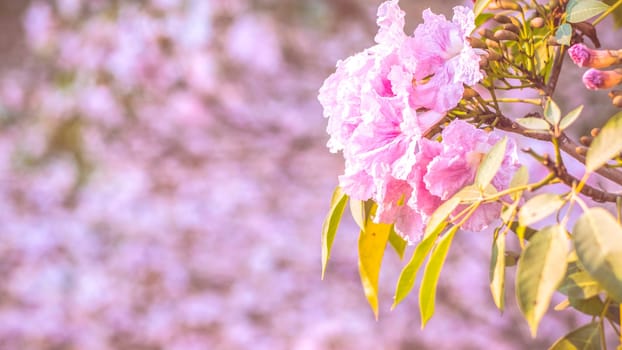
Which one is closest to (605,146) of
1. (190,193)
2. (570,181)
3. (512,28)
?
(570,181)

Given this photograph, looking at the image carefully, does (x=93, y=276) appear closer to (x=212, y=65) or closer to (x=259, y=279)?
(x=259, y=279)

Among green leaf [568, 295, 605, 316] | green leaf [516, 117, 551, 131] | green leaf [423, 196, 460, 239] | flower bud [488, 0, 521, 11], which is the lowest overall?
green leaf [568, 295, 605, 316]

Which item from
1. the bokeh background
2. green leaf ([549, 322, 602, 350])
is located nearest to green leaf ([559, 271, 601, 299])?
green leaf ([549, 322, 602, 350])

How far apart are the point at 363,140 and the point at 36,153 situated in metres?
2.51

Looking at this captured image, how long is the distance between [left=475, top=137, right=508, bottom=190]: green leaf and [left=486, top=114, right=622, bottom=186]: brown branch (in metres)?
0.04

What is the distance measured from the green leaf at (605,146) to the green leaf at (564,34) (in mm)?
86

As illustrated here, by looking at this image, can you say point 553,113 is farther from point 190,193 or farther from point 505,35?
point 190,193

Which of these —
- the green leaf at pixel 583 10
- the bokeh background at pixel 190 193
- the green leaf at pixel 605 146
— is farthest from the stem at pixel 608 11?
the bokeh background at pixel 190 193

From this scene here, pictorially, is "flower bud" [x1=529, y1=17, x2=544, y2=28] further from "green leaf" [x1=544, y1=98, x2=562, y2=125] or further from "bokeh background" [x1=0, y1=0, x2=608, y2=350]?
"bokeh background" [x1=0, y1=0, x2=608, y2=350]

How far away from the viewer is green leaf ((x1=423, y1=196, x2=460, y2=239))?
393 mm

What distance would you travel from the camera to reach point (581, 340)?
0.45 metres

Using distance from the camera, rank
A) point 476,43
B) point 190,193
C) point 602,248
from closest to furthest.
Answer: point 602,248
point 476,43
point 190,193

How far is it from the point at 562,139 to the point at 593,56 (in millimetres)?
54

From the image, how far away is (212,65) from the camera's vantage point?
249cm
